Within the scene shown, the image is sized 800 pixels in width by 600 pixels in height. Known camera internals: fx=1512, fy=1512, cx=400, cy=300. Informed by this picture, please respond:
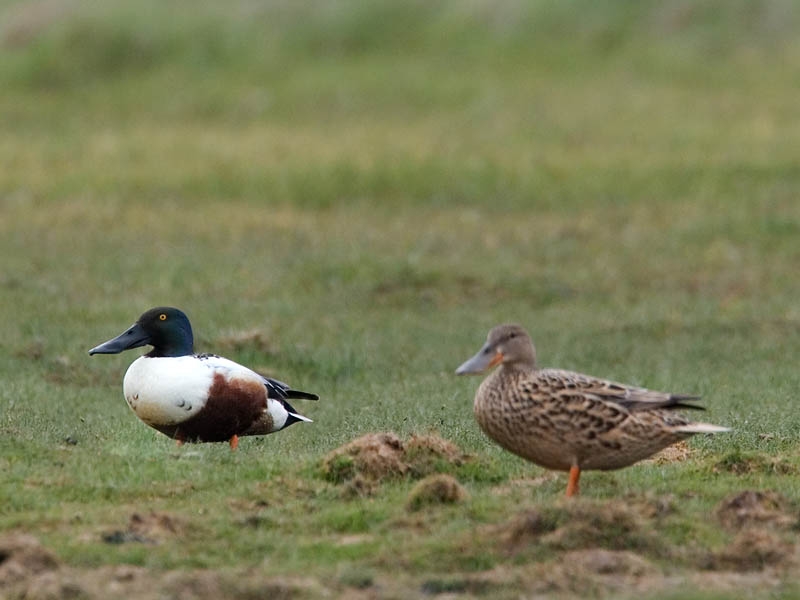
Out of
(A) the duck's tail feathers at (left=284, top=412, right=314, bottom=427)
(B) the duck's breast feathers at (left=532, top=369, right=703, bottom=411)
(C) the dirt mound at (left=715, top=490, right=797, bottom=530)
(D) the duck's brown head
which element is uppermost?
(D) the duck's brown head

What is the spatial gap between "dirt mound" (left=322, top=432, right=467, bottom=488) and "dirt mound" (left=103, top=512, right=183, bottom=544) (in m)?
1.16

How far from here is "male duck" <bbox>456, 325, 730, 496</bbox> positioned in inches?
294

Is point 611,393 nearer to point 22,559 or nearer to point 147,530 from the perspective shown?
point 147,530

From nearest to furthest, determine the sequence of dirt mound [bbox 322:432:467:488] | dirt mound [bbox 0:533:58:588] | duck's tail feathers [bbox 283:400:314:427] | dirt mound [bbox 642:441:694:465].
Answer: dirt mound [bbox 0:533:58:588] < dirt mound [bbox 322:432:467:488] < dirt mound [bbox 642:441:694:465] < duck's tail feathers [bbox 283:400:314:427]

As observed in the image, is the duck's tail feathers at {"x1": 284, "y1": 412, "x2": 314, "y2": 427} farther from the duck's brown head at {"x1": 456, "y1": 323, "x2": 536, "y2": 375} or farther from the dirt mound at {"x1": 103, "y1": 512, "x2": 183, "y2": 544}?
the dirt mound at {"x1": 103, "y1": 512, "x2": 183, "y2": 544}

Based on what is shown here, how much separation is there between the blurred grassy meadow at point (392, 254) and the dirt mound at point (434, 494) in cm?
8

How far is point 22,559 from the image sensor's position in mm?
6492

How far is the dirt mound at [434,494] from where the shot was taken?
7500mm

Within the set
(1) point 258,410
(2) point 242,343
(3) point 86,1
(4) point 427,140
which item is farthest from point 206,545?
(3) point 86,1

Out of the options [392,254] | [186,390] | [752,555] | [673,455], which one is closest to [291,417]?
[186,390]

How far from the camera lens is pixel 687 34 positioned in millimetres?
31062

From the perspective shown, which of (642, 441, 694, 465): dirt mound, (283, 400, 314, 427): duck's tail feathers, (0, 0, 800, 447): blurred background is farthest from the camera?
(0, 0, 800, 447): blurred background

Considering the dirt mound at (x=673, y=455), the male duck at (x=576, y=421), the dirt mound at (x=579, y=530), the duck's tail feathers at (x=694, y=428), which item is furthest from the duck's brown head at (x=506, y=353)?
the dirt mound at (x=673, y=455)

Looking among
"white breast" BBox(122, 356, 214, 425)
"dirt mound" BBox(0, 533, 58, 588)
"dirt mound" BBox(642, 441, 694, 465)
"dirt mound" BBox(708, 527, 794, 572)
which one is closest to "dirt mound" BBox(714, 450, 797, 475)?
"dirt mound" BBox(642, 441, 694, 465)
